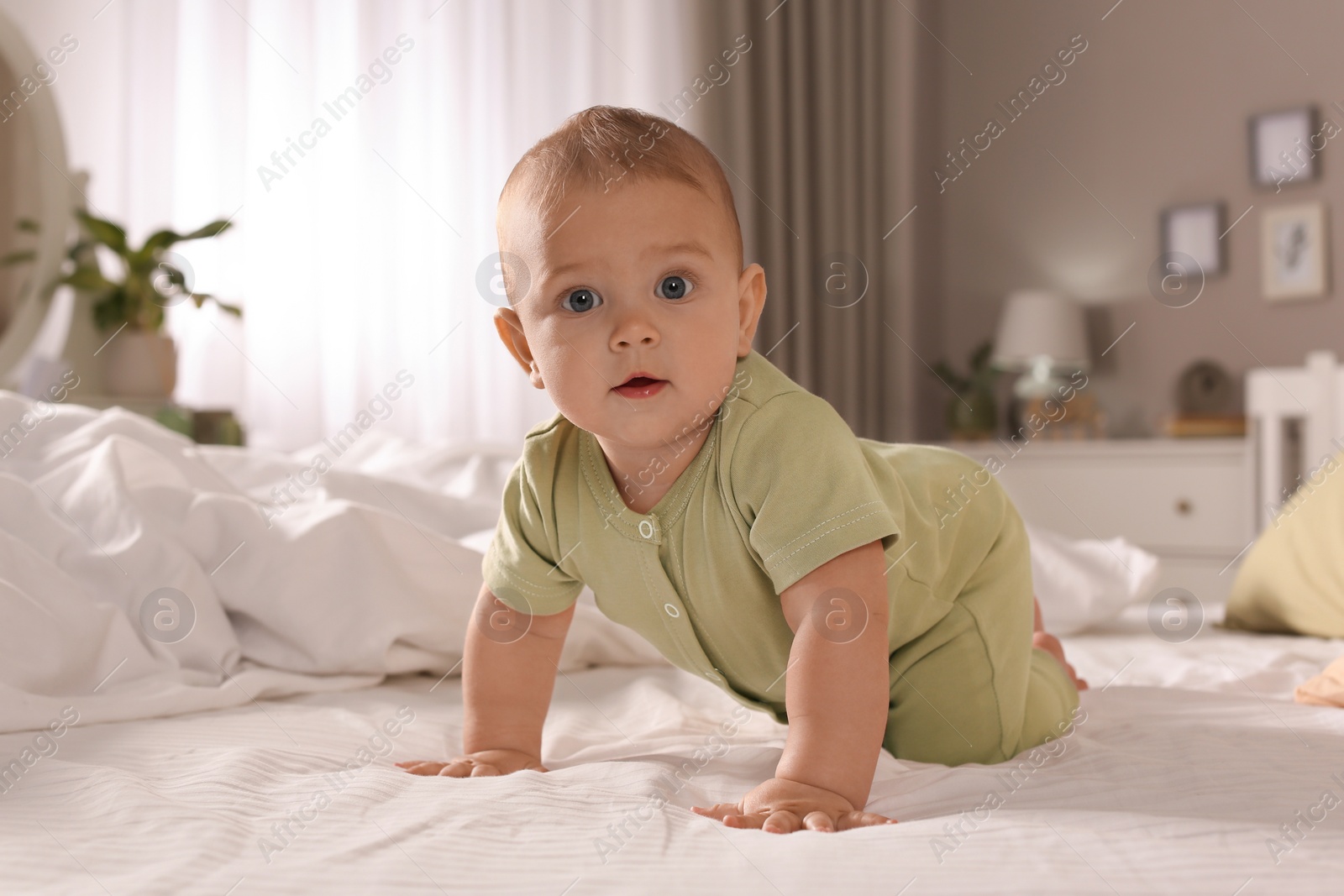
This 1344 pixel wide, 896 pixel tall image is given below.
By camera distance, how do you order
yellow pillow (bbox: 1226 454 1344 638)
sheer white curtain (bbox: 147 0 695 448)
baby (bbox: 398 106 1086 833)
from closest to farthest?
baby (bbox: 398 106 1086 833) → yellow pillow (bbox: 1226 454 1344 638) → sheer white curtain (bbox: 147 0 695 448)

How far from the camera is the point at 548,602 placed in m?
0.87

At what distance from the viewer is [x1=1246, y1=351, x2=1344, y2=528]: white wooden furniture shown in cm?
240

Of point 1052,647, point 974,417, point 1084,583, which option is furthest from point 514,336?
point 974,417

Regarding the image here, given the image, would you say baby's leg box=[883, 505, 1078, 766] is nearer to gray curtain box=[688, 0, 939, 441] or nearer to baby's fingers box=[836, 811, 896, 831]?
baby's fingers box=[836, 811, 896, 831]

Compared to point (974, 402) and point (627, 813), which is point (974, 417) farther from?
point (627, 813)

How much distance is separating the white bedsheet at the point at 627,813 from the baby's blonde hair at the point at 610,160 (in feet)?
1.29

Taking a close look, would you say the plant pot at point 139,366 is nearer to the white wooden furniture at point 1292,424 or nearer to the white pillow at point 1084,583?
the white pillow at point 1084,583

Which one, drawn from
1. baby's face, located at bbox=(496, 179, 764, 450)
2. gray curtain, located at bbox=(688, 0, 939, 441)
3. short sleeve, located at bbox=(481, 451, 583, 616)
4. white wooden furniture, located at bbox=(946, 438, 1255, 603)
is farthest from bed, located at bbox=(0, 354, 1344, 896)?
gray curtain, located at bbox=(688, 0, 939, 441)

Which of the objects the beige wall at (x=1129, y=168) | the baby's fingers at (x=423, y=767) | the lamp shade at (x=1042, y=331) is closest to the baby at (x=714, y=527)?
the baby's fingers at (x=423, y=767)

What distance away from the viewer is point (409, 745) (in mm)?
855

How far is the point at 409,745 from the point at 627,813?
0.30 metres

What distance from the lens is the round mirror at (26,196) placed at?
2164mm

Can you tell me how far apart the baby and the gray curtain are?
224 cm

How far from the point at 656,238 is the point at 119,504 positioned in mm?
635
